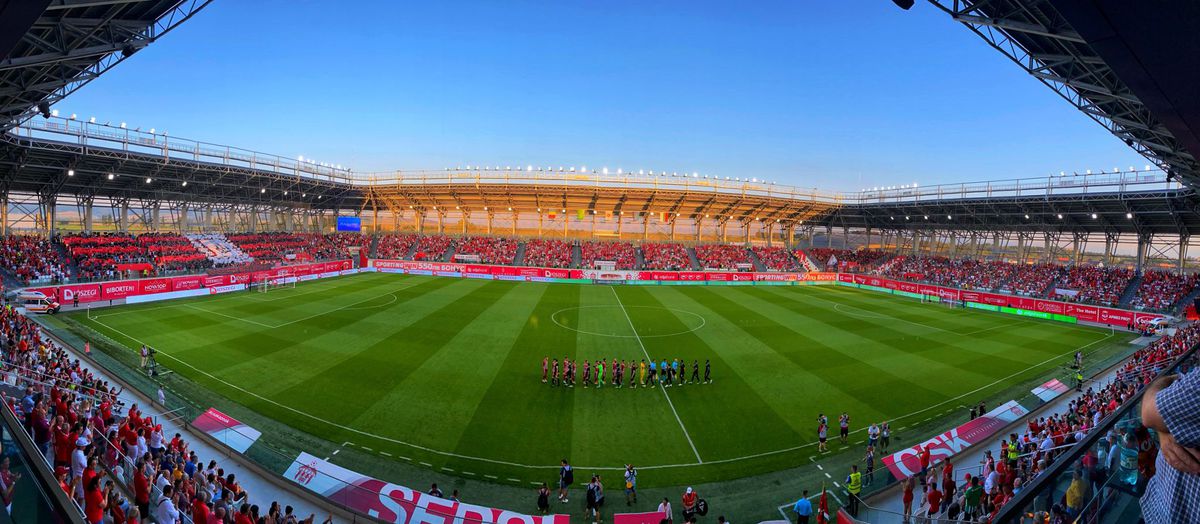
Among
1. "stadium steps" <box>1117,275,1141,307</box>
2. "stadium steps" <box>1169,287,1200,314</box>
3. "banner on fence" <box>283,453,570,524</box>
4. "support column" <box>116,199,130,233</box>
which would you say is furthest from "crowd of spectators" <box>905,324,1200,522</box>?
"support column" <box>116,199,130,233</box>

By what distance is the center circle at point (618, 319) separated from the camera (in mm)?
27695

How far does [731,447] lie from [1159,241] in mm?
50621

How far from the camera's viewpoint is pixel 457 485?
11.9 m

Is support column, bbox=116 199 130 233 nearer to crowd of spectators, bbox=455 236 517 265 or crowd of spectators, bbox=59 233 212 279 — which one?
crowd of spectators, bbox=59 233 212 279

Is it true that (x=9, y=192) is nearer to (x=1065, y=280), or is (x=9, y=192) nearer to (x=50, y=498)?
(x=50, y=498)

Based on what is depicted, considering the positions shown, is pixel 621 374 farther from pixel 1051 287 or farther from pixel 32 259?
pixel 1051 287

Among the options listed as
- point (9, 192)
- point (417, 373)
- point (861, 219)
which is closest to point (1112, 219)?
point (861, 219)

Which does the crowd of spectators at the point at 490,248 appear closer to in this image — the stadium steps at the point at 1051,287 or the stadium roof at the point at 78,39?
the stadium roof at the point at 78,39

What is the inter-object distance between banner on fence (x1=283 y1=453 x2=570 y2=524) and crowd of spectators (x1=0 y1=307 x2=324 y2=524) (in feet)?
3.11

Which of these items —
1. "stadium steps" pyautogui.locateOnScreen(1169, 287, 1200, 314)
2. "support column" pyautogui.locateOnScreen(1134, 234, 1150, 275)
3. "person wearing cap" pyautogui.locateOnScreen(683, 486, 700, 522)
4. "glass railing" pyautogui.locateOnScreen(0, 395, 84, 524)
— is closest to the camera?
"glass railing" pyautogui.locateOnScreen(0, 395, 84, 524)

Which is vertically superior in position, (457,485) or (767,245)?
(767,245)

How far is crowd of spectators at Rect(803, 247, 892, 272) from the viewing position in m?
61.1

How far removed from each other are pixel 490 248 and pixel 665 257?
21252 mm

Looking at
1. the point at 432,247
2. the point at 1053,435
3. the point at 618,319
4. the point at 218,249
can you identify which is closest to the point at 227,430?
the point at 1053,435
